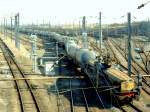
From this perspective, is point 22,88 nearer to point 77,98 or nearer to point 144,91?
point 77,98

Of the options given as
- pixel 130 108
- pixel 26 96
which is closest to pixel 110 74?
pixel 130 108

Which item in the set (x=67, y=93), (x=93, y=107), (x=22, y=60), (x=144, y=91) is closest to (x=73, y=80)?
(x=67, y=93)

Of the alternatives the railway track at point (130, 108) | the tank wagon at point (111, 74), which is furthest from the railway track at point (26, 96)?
the railway track at point (130, 108)

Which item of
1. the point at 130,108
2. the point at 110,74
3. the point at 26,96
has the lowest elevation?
the point at 130,108

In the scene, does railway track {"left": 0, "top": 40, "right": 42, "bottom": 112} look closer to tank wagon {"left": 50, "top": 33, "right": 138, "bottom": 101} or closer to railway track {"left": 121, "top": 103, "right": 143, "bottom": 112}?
tank wagon {"left": 50, "top": 33, "right": 138, "bottom": 101}

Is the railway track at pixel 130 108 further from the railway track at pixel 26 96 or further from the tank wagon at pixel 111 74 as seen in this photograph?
the railway track at pixel 26 96

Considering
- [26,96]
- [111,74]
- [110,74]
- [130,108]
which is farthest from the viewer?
[26,96]

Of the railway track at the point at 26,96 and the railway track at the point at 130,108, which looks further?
the railway track at the point at 26,96

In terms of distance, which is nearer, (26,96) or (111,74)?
(111,74)

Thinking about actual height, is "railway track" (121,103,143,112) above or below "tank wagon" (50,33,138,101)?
below

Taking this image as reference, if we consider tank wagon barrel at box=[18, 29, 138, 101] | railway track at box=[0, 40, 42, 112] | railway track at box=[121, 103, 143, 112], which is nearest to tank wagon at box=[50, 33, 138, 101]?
tank wagon barrel at box=[18, 29, 138, 101]

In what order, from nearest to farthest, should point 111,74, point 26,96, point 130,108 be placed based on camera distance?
1. point 130,108
2. point 111,74
3. point 26,96

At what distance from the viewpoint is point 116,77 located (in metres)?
24.0

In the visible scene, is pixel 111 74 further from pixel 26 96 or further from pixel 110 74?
pixel 26 96
